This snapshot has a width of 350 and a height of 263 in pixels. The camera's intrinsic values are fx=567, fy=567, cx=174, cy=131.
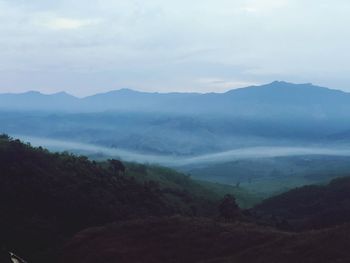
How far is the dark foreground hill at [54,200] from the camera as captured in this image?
176 feet

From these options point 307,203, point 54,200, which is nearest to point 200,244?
point 54,200

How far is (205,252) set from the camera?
38438 millimetres

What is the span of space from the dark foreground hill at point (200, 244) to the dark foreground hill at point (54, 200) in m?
4.66

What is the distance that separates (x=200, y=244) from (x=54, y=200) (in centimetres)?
3385

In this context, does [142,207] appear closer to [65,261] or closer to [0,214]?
[0,214]

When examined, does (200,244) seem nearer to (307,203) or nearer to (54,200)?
(54,200)

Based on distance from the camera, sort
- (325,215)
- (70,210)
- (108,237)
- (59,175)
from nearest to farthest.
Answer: (108,237)
(70,210)
(59,175)
(325,215)

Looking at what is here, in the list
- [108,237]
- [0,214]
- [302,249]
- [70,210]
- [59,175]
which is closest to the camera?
[302,249]

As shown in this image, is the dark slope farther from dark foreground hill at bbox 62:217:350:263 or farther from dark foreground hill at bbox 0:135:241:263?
dark foreground hill at bbox 62:217:350:263

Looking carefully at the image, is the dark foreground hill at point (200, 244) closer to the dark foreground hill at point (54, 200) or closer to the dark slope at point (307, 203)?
the dark foreground hill at point (54, 200)

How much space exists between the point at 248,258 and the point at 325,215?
74.6m

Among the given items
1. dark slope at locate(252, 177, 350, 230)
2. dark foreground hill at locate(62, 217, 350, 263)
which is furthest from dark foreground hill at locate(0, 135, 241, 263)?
dark slope at locate(252, 177, 350, 230)

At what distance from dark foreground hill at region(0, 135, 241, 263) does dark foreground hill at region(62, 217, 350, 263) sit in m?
4.66

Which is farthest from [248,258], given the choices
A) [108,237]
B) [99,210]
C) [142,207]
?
[142,207]
